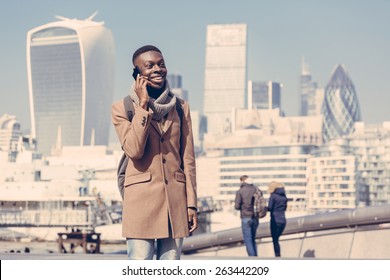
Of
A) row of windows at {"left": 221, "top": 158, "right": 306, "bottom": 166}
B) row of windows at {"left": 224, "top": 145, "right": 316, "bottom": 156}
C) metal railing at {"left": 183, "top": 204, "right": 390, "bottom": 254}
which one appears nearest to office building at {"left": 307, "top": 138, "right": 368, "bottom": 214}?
row of windows at {"left": 221, "top": 158, "right": 306, "bottom": 166}

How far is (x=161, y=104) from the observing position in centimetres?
426

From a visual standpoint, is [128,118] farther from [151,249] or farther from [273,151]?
[273,151]

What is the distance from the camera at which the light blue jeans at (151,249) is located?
414 cm

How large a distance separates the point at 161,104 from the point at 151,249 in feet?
2.20

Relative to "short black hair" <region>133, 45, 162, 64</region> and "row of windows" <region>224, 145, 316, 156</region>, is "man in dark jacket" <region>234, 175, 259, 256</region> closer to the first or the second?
"short black hair" <region>133, 45, 162, 64</region>

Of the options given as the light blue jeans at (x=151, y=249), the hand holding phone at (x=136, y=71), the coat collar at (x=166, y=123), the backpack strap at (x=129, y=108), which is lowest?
the light blue jeans at (x=151, y=249)

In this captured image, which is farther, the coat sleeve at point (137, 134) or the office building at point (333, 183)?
the office building at point (333, 183)

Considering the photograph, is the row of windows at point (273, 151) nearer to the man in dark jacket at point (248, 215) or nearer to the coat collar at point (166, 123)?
the man in dark jacket at point (248, 215)

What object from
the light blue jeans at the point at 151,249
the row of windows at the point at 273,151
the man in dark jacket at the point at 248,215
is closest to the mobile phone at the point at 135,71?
the light blue jeans at the point at 151,249

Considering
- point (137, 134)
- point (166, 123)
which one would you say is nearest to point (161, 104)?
point (166, 123)

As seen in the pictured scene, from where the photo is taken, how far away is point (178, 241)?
4223 millimetres

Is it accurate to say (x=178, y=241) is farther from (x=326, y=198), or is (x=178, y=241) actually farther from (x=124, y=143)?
(x=326, y=198)
